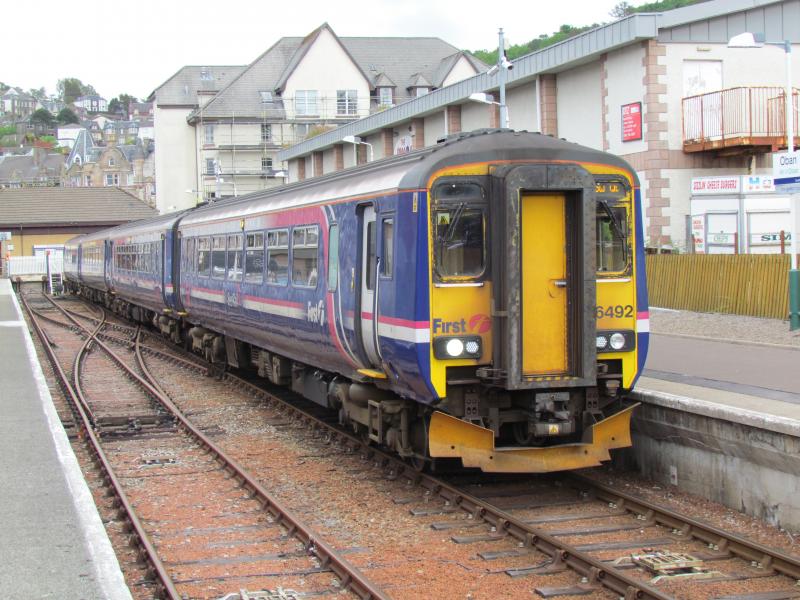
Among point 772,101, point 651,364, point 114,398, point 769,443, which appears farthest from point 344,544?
point 772,101

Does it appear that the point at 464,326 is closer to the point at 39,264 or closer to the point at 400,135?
the point at 400,135

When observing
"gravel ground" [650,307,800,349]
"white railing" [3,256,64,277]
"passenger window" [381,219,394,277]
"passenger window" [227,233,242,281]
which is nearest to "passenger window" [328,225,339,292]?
"passenger window" [381,219,394,277]

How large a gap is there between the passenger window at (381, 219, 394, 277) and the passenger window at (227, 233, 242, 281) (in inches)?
241

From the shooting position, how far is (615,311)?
9.52 m

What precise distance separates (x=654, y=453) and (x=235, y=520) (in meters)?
4.29

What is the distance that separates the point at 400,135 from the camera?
131ft

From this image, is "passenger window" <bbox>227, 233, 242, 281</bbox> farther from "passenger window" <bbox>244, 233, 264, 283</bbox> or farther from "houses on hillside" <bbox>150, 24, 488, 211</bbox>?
"houses on hillside" <bbox>150, 24, 488, 211</bbox>

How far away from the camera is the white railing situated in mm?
57781

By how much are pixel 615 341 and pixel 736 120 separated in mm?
16190

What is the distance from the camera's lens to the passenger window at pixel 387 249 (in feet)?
30.9

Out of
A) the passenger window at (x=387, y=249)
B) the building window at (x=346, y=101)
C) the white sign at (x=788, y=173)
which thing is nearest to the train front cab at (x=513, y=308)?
the passenger window at (x=387, y=249)

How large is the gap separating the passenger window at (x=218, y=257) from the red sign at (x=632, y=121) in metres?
12.0

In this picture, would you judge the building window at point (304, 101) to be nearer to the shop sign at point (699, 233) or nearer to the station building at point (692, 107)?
the station building at point (692, 107)

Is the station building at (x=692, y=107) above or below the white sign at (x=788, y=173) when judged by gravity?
above
